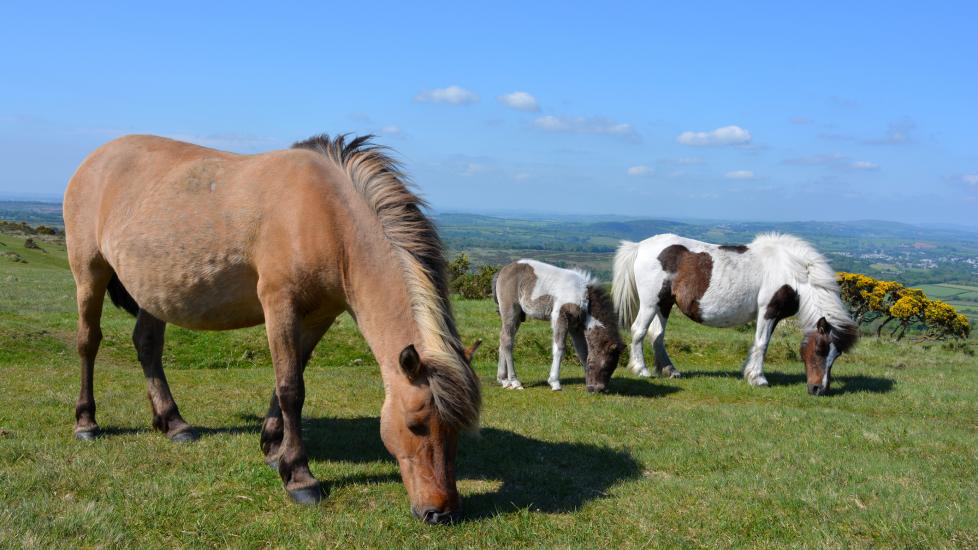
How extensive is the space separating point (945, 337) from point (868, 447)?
60.0ft

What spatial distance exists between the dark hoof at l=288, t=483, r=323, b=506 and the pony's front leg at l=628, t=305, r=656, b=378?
8.62m

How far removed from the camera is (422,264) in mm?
5609

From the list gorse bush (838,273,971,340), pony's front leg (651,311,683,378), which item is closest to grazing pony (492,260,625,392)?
pony's front leg (651,311,683,378)

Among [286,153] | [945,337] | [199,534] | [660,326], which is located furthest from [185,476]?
[945,337]

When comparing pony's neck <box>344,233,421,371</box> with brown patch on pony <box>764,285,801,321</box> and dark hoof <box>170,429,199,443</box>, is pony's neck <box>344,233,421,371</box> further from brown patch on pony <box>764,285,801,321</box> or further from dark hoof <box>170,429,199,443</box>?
brown patch on pony <box>764,285,801,321</box>

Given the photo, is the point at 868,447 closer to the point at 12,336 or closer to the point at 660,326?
the point at 660,326

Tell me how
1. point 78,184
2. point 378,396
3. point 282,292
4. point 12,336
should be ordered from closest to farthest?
point 282,292 < point 78,184 < point 378,396 < point 12,336

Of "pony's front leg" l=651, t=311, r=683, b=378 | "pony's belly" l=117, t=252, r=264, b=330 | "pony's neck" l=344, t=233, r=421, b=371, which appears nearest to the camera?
"pony's neck" l=344, t=233, r=421, b=371

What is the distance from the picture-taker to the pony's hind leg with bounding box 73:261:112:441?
7449 millimetres

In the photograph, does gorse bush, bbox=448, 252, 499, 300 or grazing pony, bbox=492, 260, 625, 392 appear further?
gorse bush, bbox=448, 252, 499, 300

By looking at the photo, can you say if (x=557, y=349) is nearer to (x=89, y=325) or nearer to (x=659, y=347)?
(x=659, y=347)

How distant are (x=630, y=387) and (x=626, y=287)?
242 cm

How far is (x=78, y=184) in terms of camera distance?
768 cm

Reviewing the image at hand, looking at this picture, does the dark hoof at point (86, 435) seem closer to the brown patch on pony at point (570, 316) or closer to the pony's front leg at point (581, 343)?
the brown patch on pony at point (570, 316)
